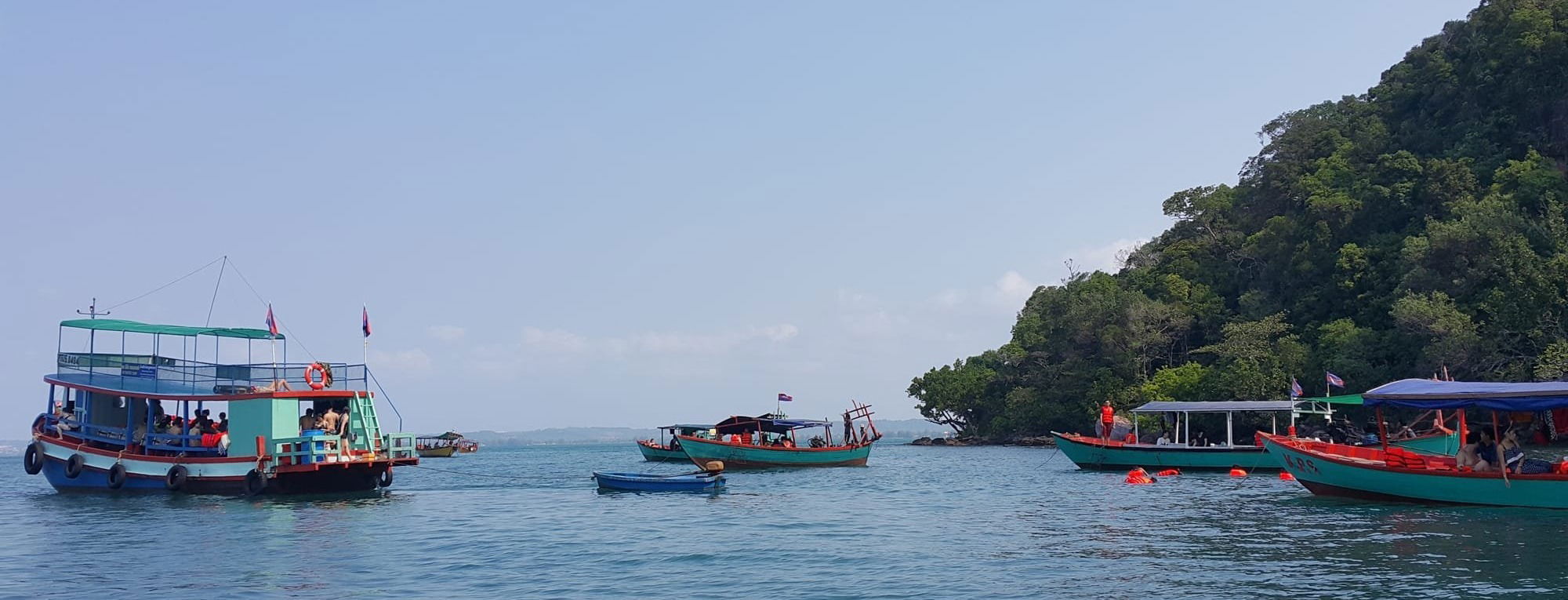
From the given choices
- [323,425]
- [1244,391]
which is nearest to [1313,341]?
[1244,391]

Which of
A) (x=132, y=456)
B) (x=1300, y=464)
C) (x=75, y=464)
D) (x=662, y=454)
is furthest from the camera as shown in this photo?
(x=662, y=454)

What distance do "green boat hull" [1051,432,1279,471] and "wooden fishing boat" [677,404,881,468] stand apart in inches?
480

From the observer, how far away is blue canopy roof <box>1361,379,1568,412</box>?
25.7m

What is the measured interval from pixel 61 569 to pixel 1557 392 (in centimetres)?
2970

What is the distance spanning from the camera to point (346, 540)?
25.3 m

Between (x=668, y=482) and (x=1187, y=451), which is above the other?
(x=1187, y=451)

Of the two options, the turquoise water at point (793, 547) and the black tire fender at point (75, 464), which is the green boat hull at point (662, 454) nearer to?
the turquoise water at point (793, 547)

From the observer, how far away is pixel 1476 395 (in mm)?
26422

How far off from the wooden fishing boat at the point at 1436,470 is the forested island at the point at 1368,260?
19.2m

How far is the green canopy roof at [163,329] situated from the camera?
124 feet

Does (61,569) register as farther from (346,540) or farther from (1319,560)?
(1319,560)

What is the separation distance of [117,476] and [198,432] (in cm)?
264

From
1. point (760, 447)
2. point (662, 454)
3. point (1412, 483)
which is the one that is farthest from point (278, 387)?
point (662, 454)

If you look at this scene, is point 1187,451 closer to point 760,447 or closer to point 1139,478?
point 1139,478
